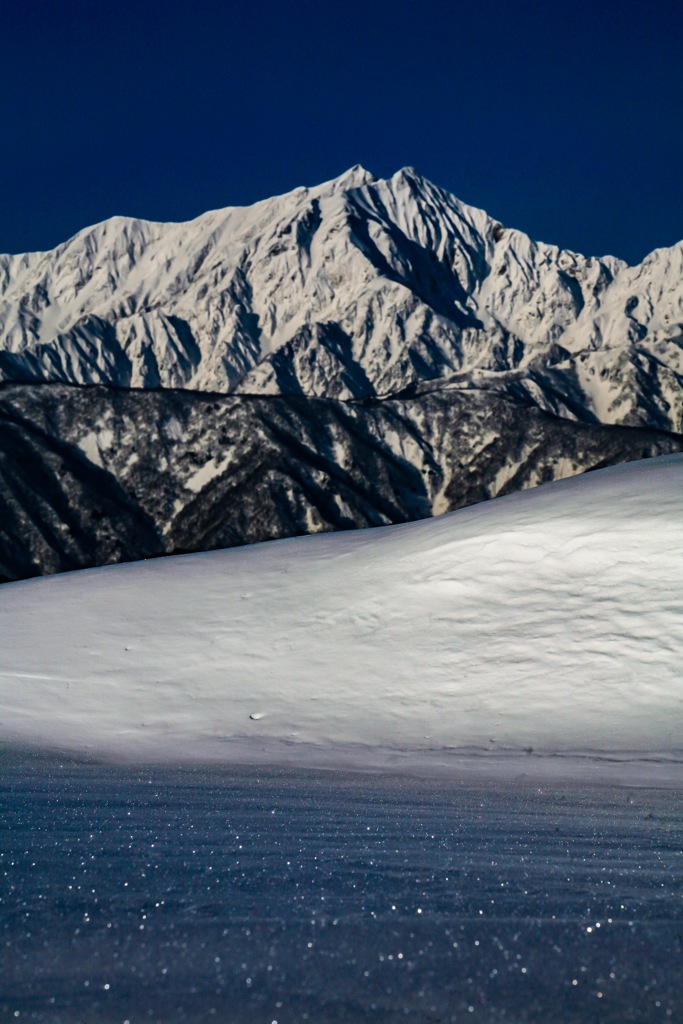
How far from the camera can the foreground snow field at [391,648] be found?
7480 mm

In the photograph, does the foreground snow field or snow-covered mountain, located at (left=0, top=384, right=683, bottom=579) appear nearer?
the foreground snow field

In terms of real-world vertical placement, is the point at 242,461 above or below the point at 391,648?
above

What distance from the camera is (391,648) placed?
926 centimetres

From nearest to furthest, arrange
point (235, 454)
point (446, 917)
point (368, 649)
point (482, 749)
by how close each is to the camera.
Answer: point (446, 917)
point (482, 749)
point (368, 649)
point (235, 454)

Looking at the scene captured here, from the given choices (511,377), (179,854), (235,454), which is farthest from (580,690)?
(511,377)

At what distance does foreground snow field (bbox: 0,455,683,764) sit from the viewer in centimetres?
748

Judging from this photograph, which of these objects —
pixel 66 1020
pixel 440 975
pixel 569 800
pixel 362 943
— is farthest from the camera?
pixel 569 800

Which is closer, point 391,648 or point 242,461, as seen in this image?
point 391,648

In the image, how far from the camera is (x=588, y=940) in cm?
302

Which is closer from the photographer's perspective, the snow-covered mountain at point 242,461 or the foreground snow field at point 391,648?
the foreground snow field at point 391,648

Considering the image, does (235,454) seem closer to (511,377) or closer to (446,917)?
(511,377)

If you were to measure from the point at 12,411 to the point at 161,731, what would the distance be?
151 metres

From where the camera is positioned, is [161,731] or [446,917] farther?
[161,731]

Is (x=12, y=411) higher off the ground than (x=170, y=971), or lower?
higher
